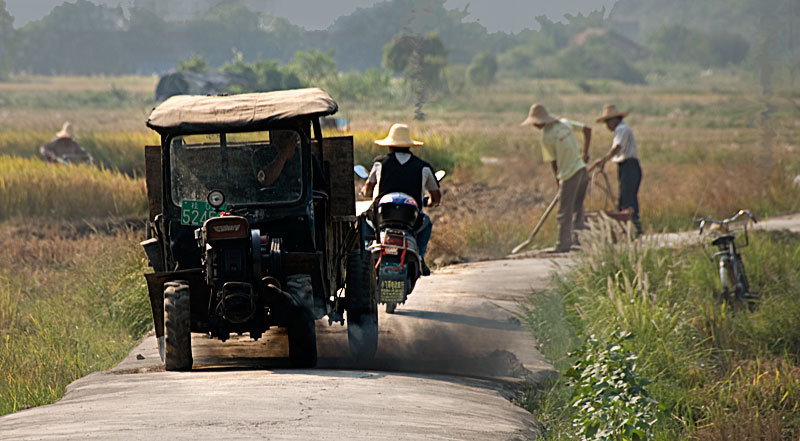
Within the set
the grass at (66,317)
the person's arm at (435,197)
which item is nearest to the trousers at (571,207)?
the person's arm at (435,197)

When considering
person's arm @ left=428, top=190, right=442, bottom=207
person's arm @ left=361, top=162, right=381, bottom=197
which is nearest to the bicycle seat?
person's arm @ left=428, top=190, right=442, bottom=207

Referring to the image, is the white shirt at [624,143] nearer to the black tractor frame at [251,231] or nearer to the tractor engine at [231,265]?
the black tractor frame at [251,231]

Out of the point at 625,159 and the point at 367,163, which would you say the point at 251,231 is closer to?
the point at 625,159

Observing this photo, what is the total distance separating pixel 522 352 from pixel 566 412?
54.5 inches

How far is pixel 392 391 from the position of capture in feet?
23.6

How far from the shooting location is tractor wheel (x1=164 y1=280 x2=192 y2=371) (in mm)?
7465

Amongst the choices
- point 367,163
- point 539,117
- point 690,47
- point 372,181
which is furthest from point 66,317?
point 690,47

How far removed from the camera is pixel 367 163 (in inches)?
1005

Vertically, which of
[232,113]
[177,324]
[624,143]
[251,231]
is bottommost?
[177,324]

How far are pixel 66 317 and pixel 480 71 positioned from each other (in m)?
46.9

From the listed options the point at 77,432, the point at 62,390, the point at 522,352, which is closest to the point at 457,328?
the point at 522,352

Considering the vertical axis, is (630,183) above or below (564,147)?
below

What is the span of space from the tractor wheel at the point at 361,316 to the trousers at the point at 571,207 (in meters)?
7.30

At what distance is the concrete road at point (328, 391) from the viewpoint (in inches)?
235
